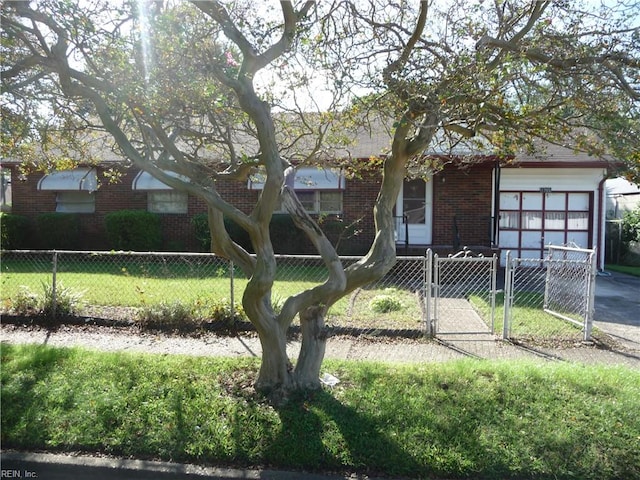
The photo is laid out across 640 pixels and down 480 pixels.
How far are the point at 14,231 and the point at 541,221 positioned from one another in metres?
15.8

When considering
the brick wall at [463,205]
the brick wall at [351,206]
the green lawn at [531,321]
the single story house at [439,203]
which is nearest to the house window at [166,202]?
the single story house at [439,203]

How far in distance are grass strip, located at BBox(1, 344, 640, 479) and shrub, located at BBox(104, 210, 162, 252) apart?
29.8 ft

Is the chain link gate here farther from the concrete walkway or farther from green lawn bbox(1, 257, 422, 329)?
green lawn bbox(1, 257, 422, 329)

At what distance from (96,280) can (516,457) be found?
30.1ft

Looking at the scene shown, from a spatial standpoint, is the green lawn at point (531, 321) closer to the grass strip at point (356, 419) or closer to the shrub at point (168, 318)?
the grass strip at point (356, 419)

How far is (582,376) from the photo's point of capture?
15.9ft

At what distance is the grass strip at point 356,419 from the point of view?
351cm

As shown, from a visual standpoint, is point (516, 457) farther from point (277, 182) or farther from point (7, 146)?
point (7, 146)

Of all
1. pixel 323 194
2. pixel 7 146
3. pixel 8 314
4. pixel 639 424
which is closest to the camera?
pixel 639 424

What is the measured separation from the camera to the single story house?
13703 mm

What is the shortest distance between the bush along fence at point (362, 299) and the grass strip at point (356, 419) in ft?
6.12

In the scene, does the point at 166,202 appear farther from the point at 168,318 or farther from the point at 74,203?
the point at 168,318

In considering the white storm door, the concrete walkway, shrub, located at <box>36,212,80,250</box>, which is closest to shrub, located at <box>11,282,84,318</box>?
the concrete walkway

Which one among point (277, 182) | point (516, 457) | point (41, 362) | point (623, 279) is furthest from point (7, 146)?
point (623, 279)
